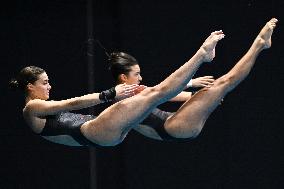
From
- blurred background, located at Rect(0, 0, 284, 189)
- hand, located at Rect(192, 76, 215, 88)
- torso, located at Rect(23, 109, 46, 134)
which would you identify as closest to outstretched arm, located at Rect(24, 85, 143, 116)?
torso, located at Rect(23, 109, 46, 134)

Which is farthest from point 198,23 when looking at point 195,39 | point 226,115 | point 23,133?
point 23,133

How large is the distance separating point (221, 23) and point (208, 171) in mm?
1067

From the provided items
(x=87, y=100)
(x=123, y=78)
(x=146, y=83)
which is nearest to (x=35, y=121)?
(x=87, y=100)

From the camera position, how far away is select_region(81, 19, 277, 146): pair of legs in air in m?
3.12

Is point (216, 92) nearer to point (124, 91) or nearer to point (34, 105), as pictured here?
point (124, 91)

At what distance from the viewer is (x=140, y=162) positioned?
4762 millimetres

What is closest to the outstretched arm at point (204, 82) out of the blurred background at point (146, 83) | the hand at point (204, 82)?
the hand at point (204, 82)

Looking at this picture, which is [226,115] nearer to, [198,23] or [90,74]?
[198,23]

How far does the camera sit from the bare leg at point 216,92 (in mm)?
3348

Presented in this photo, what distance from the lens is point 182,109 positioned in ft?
11.2

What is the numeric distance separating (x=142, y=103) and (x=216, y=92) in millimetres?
444

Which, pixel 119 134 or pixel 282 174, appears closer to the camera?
pixel 119 134

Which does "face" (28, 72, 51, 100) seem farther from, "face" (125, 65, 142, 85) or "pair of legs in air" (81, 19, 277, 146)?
"face" (125, 65, 142, 85)

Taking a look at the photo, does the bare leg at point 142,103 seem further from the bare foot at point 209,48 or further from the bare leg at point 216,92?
the bare leg at point 216,92
